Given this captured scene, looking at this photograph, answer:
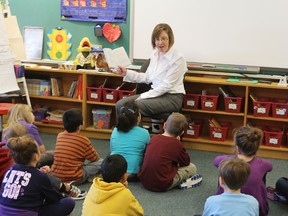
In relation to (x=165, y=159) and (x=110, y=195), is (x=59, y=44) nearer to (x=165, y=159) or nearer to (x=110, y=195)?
(x=165, y=159)

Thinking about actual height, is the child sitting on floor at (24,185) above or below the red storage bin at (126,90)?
below

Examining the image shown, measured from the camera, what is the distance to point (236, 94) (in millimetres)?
4184

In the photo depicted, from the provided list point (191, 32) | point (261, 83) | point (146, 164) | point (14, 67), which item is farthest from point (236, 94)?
point (14, 67)

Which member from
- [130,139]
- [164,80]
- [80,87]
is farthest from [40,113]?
[130,139]

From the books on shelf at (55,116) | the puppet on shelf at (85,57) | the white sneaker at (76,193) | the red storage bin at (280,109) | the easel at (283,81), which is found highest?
the puppet on shelf at (85,57)

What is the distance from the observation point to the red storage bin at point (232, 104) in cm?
398

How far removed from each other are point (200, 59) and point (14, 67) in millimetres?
Answer: 1948

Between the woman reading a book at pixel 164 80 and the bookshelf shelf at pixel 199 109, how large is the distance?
0.98 ft

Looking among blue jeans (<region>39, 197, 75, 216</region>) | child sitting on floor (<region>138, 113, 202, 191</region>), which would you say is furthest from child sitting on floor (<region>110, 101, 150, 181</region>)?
blue jeans (<region>39, 197, 75, 216</region>)

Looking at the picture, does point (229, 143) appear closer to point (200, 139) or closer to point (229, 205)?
point (200, 139)

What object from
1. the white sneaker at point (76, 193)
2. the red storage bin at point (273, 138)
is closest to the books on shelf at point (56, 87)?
the white sneaker at point (76, 193)

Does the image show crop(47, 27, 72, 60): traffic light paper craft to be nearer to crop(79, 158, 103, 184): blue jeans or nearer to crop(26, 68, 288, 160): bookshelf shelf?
crop(26, 68, 288, 160): bookshelf shelf

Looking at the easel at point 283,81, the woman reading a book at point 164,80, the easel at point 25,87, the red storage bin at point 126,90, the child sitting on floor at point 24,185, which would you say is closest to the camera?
the child sitting on floor at point 24,185

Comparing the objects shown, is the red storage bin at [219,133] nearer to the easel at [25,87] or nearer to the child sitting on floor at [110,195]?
the easel at [25,87]
